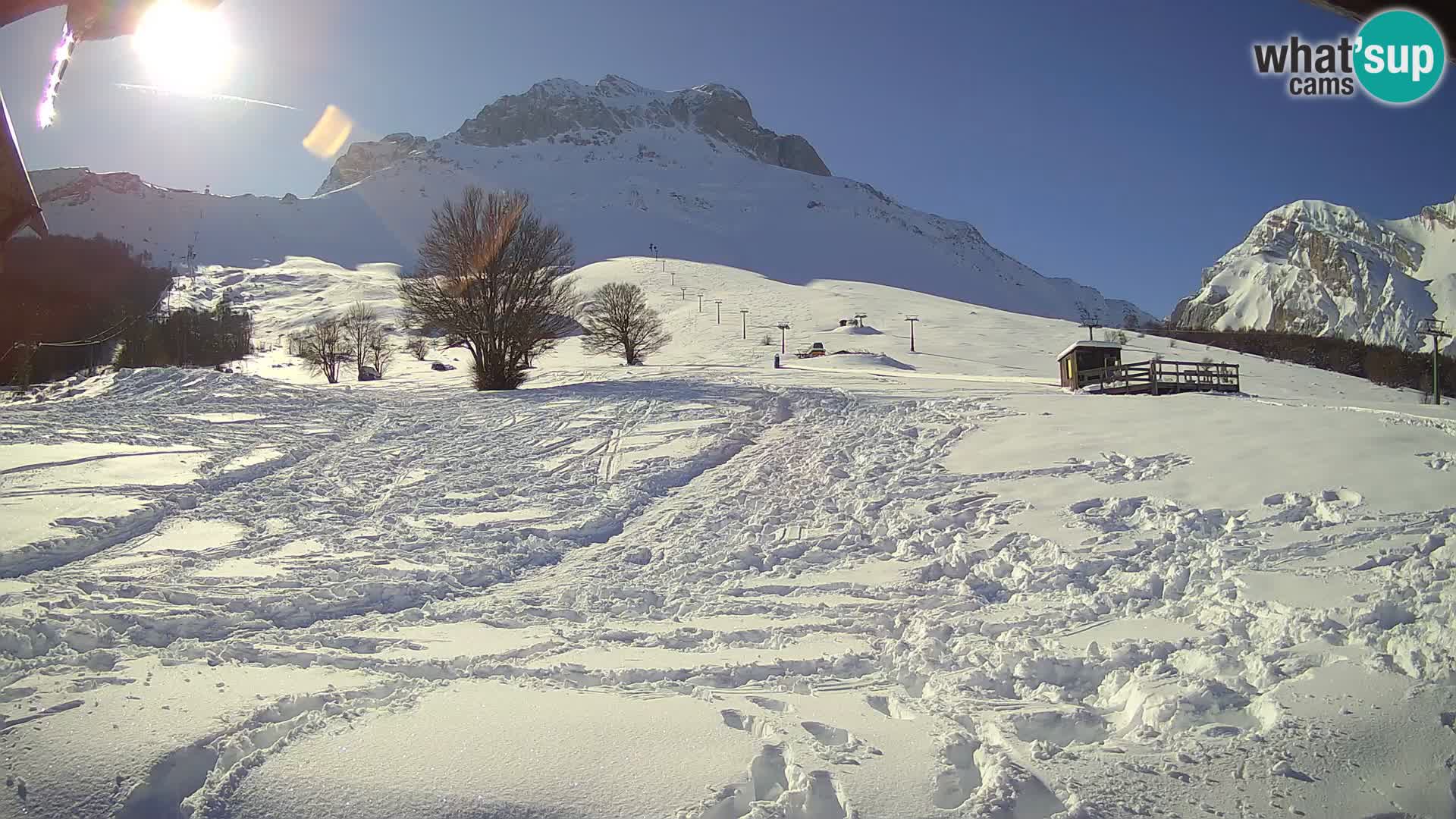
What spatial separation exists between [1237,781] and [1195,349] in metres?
62.3

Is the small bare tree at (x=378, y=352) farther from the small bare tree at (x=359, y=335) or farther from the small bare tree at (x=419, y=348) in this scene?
the small bare tree at (x=419, y=348)

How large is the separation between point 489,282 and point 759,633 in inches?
906

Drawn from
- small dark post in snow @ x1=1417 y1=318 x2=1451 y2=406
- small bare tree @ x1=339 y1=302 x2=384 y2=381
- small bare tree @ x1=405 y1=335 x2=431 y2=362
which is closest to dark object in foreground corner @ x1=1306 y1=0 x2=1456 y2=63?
small dark post in snow @ x1=1417 y1=318 x2=1451 y2=406

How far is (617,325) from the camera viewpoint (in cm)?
4562

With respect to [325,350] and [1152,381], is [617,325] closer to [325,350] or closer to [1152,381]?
[325,350]

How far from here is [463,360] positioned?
61781 millimetres

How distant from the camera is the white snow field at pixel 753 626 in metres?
3.62

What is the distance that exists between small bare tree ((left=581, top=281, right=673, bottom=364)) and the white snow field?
31950 mm

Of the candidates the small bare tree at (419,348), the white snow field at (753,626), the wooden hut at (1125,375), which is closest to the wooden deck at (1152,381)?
the wooden hut at (1125,375)

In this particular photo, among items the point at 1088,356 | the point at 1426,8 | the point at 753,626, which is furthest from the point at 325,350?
the point at 1426,8

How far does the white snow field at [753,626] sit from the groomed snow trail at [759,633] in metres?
0.03

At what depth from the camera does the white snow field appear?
11.9 feet

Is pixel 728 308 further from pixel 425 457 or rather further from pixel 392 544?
pixel 392 544

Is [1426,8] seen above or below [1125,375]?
above
